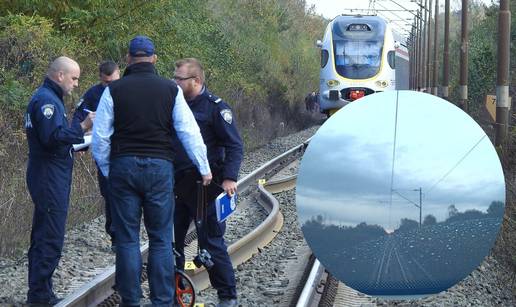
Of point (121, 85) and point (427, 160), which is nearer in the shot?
point (427, 160)

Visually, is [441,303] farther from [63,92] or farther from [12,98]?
[12,98]

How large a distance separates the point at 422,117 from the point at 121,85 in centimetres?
192

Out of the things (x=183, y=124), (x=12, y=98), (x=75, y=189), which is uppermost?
(x=183, y=124)

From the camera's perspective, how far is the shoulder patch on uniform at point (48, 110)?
6.90m

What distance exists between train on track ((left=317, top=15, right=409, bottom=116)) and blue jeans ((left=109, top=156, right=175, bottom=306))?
2185 cm

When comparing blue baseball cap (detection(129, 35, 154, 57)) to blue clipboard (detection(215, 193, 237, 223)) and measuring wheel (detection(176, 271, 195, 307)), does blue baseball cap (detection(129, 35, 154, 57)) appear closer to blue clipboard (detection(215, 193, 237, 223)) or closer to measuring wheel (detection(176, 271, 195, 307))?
blue clipboard (detection(215, 193, 237, 223))

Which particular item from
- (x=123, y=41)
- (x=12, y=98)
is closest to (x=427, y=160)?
(x=12, y=98)

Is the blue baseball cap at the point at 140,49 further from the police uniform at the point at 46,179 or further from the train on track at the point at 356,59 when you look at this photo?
the train on track at the point at 356,59

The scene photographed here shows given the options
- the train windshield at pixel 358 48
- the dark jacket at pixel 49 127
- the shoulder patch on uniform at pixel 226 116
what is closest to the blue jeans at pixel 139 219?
the shoulder patch on uniform at pixel 226 116

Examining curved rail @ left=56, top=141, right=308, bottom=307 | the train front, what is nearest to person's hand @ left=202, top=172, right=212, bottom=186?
curved rail @ left=56, top=141, right=308, bottom=307

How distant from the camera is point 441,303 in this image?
24.4 feet

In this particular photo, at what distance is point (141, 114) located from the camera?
20.4 feet

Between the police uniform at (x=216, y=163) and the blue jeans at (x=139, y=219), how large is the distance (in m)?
0.44

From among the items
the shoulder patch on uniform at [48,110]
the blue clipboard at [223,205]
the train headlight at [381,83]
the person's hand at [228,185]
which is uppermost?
the shoulder patch on uniform at [48,110]
